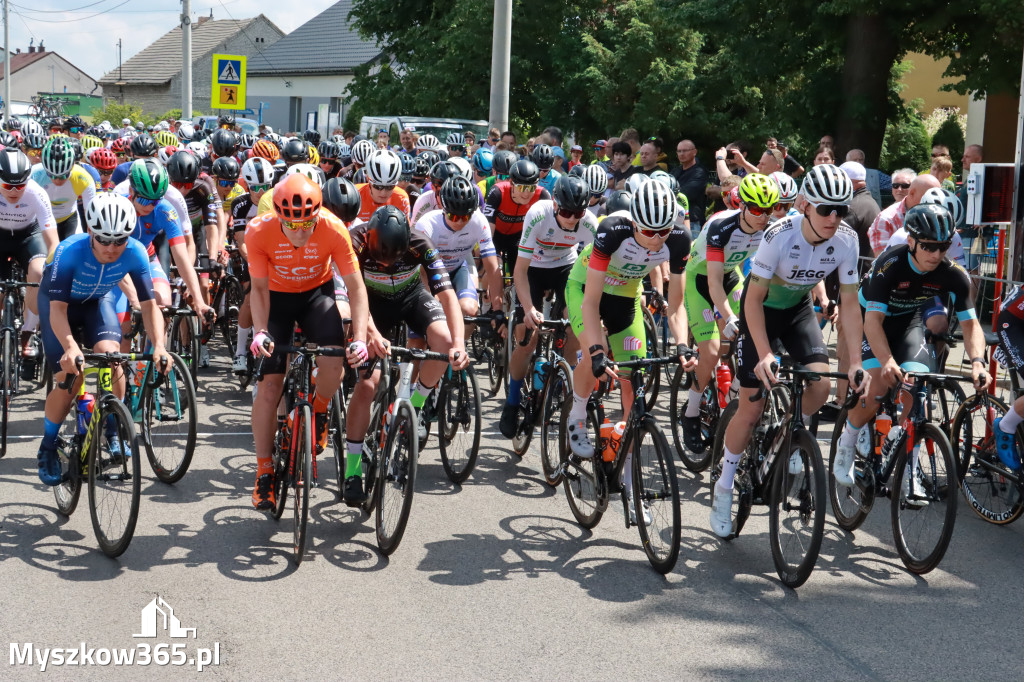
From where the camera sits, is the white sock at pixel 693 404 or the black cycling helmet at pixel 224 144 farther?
the black cycling helmet at pixel 224 144

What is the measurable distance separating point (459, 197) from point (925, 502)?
3.61 metres

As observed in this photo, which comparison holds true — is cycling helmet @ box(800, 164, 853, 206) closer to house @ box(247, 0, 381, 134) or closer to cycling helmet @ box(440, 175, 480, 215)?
cycling helmet @ box(440, 175, 480, 215)

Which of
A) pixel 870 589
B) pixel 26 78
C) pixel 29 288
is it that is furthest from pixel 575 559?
pixel 26 78

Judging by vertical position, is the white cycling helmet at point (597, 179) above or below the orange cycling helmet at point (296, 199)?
above

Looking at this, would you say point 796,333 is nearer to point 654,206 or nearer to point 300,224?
point 654,206

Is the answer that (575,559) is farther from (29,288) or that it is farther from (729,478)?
(29,288)

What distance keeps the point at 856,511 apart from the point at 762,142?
69.0 feet

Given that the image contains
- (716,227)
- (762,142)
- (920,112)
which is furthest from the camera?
(920,112)

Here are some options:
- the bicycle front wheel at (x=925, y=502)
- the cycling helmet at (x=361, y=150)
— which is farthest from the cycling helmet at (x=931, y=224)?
the cycling helmet at (x=361, y=150)

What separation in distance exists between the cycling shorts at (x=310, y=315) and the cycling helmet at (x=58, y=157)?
4261mm

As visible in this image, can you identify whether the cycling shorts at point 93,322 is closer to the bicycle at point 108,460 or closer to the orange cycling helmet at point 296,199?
the bicycle at point 108,460

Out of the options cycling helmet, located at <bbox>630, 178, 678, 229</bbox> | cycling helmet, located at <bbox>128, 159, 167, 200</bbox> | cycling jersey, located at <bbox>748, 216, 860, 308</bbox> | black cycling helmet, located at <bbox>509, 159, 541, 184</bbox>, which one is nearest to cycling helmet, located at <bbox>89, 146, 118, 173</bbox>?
cycling helmet, located at <bbox>128, 159, 167, 200</bbox>

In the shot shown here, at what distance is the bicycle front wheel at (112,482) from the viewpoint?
18.9 feet

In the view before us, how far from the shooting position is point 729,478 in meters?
6.32
